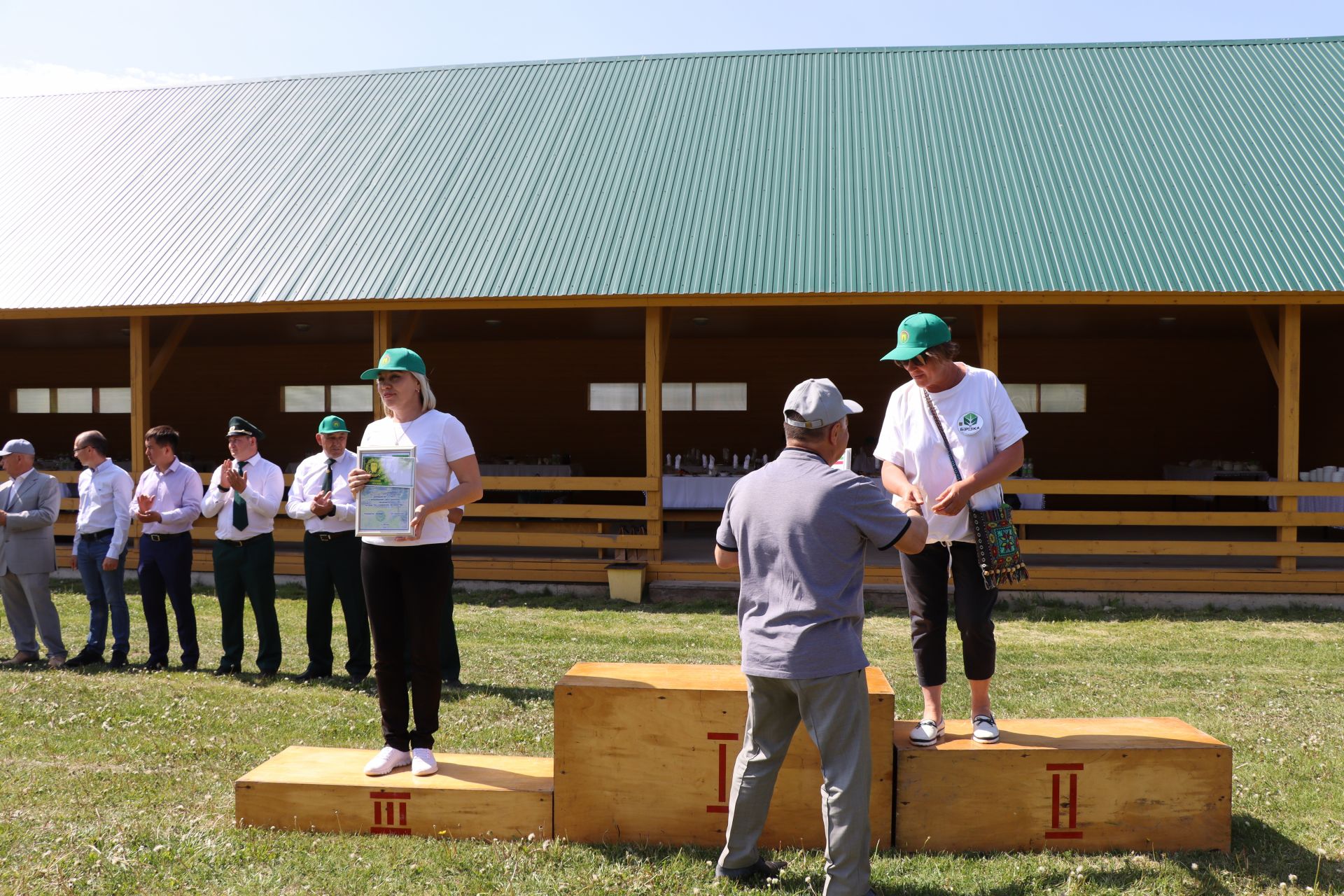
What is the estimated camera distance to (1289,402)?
10328mm

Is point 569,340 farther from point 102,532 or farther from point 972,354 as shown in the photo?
point 102,532

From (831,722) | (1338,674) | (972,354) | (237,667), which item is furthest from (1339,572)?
(237,667)

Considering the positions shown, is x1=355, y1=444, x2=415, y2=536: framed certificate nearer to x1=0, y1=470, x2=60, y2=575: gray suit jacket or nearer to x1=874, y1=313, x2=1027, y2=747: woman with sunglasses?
x1=874, y1=313, x2=1027, y2=747: woman with sunglasses

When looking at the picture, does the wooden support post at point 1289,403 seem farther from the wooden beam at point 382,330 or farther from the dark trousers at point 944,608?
the wooden beam at point 382,330

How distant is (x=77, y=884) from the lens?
394cm

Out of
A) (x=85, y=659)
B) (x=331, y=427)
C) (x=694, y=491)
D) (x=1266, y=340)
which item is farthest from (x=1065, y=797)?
(x=694, y=491)

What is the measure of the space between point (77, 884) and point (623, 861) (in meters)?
2.01

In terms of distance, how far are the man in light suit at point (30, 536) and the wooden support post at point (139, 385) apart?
4226 mm

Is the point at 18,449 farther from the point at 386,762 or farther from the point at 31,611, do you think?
→ the point at 386,762

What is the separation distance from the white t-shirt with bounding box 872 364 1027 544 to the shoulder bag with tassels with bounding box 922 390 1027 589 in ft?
0.05

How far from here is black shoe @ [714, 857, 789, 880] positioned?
3.81m

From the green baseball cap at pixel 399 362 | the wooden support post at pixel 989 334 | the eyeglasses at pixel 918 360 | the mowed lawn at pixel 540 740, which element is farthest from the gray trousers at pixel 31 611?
the wooden support post at pixel 989 334

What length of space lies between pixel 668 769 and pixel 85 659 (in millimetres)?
5568

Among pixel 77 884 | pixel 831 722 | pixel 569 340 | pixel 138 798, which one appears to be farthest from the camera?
pixel 569 340
